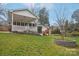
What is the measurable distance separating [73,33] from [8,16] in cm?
59

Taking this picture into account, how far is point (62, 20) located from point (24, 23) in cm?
34

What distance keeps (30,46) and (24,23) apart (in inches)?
8.2

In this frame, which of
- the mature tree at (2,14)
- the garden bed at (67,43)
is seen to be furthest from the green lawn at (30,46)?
the mature tree at (2,14)

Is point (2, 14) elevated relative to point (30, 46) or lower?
elevated

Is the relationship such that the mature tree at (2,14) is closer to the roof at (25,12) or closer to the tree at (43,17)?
the roof at (25,12)

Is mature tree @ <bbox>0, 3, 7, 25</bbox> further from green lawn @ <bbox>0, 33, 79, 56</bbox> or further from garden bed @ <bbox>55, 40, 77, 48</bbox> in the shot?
garden bed @ <bbox>55, 40, 77, 48</bbox>

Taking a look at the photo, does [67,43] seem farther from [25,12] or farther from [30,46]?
[25,12]

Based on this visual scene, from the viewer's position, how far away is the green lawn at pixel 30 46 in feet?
5.32

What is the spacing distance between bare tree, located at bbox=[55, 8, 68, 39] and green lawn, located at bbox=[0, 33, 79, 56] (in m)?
0.08

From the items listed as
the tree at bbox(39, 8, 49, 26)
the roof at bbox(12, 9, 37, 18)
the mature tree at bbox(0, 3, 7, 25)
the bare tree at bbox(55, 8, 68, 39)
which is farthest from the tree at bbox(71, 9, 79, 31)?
the mature tree at bbox(0, 3, 7, 25)

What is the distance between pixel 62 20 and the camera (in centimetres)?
164

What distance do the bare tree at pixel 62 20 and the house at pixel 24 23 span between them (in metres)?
0.13

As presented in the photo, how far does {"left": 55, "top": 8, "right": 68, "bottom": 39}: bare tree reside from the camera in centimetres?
164

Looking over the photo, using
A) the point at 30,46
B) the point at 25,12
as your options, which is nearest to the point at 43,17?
the point at 25,12
